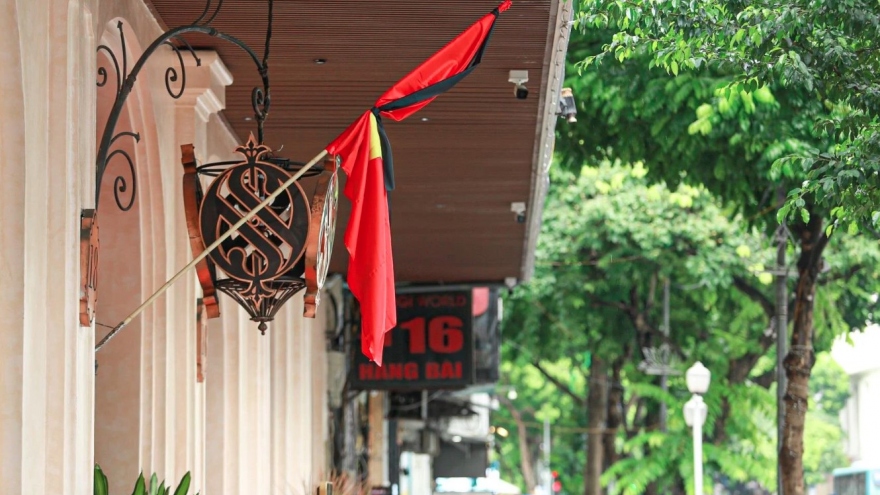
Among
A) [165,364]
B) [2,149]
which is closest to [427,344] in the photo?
[165,364]

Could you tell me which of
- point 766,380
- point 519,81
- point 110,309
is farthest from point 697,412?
point 110,309

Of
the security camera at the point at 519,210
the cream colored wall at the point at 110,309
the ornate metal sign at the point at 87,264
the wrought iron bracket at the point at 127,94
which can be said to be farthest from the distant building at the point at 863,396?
the ornate metal sign at the point at 87,264

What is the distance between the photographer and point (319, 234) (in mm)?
5949

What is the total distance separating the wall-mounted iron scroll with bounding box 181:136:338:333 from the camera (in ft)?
19.6

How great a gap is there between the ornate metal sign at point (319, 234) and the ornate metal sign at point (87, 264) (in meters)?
0.96

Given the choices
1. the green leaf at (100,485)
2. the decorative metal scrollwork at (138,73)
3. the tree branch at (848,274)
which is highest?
the tree branch at (848,274)

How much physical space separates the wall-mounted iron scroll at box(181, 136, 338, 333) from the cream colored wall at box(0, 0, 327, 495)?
624 millimetres

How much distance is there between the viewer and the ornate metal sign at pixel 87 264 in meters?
5.26

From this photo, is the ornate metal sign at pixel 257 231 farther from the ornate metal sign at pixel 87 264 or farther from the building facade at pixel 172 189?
the ornate metal sign at pixel 87 264

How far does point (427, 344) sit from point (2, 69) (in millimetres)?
12679

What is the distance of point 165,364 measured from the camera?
7.30 m

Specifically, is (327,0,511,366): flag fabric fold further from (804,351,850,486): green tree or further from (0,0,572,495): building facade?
(804,351,850,486): green tree

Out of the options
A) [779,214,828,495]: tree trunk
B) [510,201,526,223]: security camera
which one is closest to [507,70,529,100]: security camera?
[510,201,526,223]: security camera

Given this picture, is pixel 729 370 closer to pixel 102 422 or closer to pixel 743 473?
pixel 743 473
